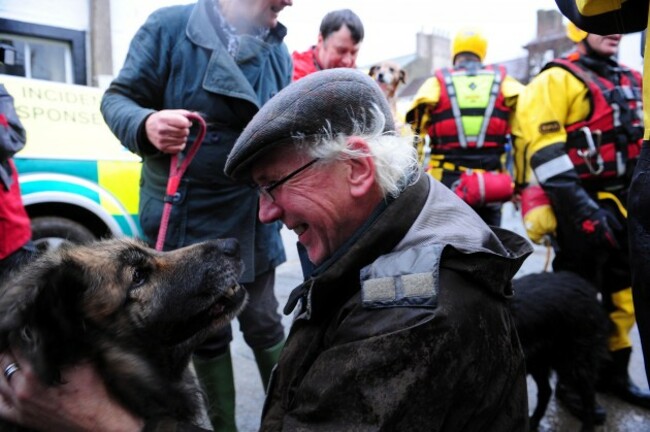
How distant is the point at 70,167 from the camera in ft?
16.0

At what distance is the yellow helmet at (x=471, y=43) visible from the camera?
436 cm

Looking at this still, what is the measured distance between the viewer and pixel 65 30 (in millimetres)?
8984

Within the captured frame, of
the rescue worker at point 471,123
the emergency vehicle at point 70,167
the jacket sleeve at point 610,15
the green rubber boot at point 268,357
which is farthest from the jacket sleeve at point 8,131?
the rescue worker at point 471,123

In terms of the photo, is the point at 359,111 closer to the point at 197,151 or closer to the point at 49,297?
the point at 49,297

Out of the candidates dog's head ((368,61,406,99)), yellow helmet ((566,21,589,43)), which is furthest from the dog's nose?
yellow helmet ((566,21,589,43))

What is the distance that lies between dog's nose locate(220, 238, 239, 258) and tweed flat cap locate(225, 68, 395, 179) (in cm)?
60

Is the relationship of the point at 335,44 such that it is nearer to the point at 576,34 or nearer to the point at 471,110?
the point at 471,110

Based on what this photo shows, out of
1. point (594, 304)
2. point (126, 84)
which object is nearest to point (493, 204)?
point (594, 304)

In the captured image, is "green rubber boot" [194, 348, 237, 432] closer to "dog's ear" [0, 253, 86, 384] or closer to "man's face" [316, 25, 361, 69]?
"dog's ear" [0, 253, 86, 384]

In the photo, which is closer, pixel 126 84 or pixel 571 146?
pixel 126 84

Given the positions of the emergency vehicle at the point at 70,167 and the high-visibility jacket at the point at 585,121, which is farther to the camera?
the emergency vehicle at the point at 70,167

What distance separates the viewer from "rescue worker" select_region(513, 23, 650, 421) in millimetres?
3350

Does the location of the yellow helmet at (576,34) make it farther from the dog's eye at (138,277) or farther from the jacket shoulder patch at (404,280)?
the dog's eye at (138,277)

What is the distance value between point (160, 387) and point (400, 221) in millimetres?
902
